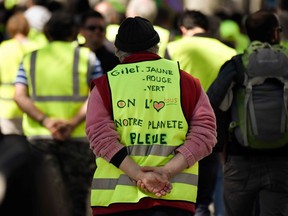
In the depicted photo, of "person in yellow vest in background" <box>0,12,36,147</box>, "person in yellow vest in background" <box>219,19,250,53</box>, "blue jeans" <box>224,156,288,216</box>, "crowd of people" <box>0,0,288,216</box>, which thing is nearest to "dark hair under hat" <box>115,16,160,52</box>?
"crowd of people" <box>0,0,288,216</box>

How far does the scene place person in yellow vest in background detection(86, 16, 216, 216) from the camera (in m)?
4.90

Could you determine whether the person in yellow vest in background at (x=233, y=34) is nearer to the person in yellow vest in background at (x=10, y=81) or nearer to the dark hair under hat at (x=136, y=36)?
the person in yellow vest in background at (x=10, y=81)

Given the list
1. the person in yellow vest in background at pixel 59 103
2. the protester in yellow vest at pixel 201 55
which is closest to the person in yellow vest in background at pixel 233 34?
the protester in yellow vest at pixel 201 55

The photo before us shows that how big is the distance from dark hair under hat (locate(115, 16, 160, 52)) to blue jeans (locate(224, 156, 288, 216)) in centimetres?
150

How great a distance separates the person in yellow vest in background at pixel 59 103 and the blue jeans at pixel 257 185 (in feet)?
5.63

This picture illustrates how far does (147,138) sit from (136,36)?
21.5 inches

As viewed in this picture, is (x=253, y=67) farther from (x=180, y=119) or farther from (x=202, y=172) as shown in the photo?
(x=202, y=172)

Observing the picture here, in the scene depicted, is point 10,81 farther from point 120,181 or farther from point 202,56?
point 120,181

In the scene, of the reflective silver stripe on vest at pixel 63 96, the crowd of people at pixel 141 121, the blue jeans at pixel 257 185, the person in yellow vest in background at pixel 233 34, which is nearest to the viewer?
the crowd of people at pixel 141 121

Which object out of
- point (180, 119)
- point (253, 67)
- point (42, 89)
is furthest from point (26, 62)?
point (180, 119)

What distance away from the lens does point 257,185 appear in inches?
249

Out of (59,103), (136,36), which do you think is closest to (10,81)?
(59,103)

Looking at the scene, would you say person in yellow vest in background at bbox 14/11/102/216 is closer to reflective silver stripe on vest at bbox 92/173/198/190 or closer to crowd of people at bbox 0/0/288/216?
crowd of people at bbox 0/0/288/216

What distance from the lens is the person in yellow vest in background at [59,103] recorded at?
25.4 ft
